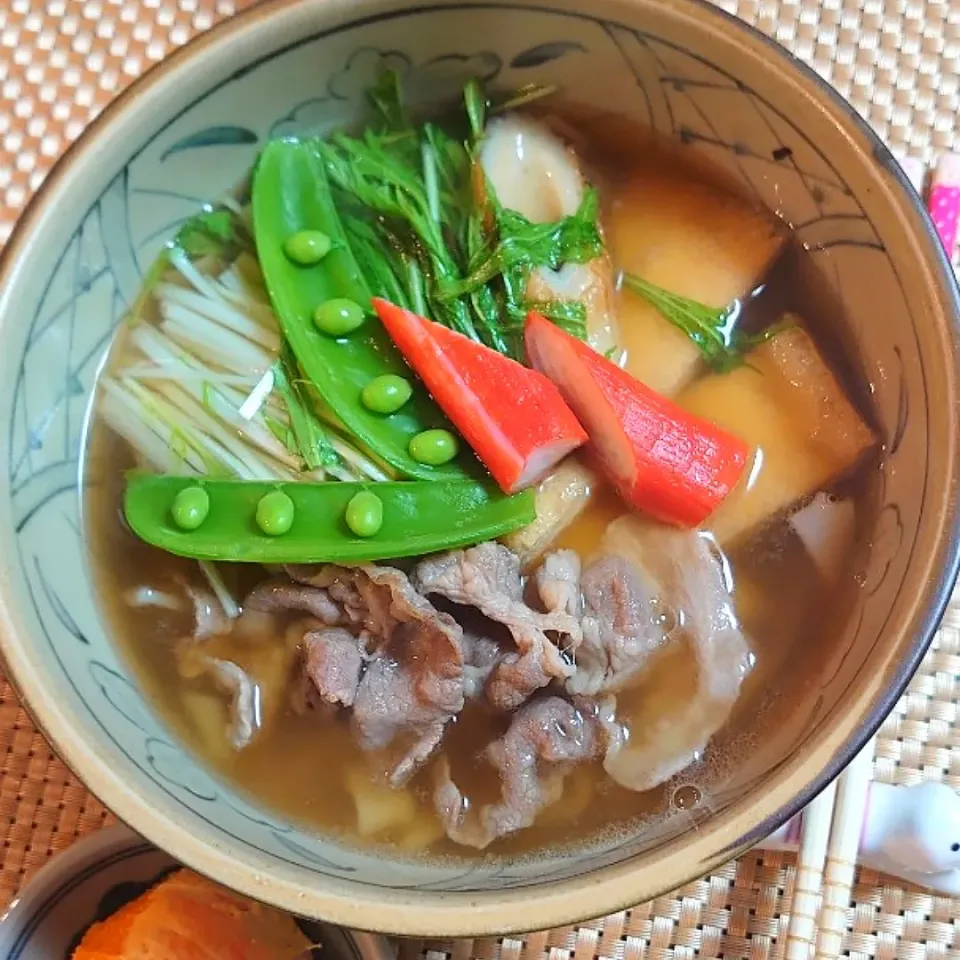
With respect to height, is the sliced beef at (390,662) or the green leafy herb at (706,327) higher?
the green leafy herb at (706,327)

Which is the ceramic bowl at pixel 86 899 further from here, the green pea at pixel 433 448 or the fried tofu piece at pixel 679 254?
the fried tofu piece at pixel 679 254

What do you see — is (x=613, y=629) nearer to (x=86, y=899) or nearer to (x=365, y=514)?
(x=365, y=514)

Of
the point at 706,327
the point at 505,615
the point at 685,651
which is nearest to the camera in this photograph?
the point at 505,615

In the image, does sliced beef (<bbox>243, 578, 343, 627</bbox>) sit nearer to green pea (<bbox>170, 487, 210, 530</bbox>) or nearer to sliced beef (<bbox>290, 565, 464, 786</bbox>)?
sliced beef (<bbox>290, 565, 464, 786</bbox>)

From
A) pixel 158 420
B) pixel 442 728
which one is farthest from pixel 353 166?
pixel 442 728

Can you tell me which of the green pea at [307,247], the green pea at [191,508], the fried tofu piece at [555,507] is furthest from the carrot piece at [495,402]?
the green pea at [191,508]

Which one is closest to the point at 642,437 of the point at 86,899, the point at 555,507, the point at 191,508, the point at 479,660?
the point at 555,507
